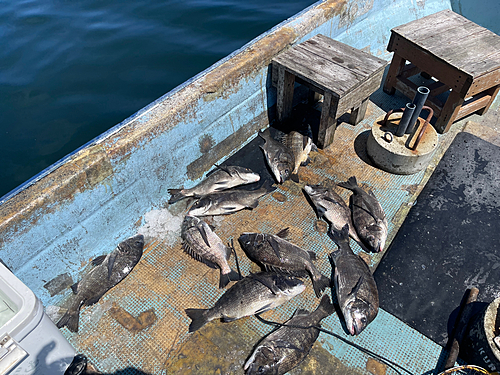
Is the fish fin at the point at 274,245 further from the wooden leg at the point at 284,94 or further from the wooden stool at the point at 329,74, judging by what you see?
the wooden leg at the point at 284,94

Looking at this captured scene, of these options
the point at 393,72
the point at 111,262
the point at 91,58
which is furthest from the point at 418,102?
the point at 91,58

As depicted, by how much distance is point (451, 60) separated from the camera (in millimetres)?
4379

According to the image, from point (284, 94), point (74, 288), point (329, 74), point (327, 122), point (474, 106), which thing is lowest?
point (74, 288)

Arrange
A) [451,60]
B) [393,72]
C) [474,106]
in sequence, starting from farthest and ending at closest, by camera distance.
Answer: [393,72], [474,106], [451,60]

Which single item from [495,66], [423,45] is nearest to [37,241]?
[423,45]

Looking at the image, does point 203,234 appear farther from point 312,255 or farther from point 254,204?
point 312,255

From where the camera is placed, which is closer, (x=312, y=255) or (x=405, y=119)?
(x=312, y=255)

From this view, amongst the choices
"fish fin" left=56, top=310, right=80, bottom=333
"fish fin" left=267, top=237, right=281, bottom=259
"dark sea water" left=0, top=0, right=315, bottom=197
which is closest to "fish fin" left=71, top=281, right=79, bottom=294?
"fish fin" left=56, top=310, right=80, bottom=333

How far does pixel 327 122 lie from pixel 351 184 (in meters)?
0.92

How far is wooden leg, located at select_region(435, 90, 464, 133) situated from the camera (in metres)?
4.53

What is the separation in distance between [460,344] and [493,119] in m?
3.93

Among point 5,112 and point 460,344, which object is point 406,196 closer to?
point 460,344

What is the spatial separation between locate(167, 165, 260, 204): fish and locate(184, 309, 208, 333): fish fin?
4.82 feet

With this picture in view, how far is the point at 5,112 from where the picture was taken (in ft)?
20.4
